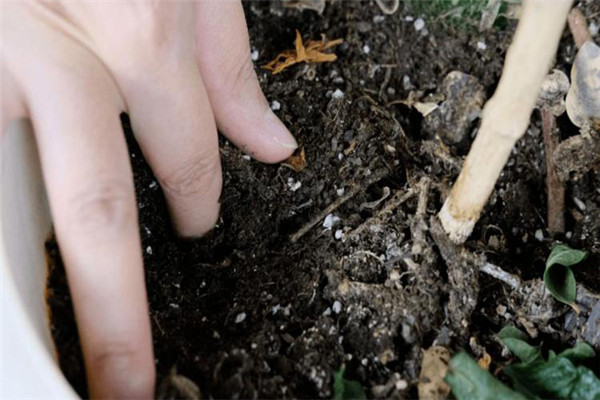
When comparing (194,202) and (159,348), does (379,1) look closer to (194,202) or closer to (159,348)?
(194,202)

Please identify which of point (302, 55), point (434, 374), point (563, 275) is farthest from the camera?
point (302, 55)

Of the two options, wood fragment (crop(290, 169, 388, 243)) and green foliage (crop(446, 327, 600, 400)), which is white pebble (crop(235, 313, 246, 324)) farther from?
green foliage (crop(446, 327, 600, 400))

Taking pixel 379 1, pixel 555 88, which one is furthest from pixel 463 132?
pixel 379 1

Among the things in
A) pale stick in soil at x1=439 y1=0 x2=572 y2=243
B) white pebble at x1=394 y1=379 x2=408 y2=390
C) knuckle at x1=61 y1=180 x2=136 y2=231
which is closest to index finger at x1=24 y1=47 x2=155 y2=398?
knuckle at x1=61 y1=180 x2=136 y2=231

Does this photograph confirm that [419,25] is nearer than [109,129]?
No

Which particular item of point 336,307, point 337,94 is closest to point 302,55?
point 337,94

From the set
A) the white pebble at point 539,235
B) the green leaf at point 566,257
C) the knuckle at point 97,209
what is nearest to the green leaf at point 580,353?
the green leaf at point 566,257

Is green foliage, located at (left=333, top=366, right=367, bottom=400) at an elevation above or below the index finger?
below

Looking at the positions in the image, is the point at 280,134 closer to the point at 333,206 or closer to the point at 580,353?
the point at 333,206
